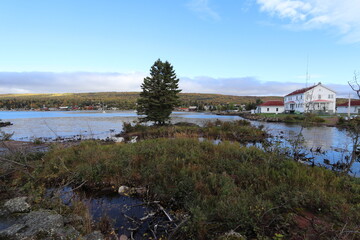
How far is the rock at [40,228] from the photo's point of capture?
3.20 meters

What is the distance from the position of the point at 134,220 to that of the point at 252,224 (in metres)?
2.82

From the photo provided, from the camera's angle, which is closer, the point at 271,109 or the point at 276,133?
the point at 276,133

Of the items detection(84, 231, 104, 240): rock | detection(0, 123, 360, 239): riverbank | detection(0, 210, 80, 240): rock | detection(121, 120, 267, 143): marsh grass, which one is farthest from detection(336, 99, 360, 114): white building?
detection(0, 210, 80, 240): rock

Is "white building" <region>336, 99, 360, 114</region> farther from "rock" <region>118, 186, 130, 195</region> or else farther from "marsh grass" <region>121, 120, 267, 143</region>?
"rock" <region>118, 186, 130, 195</region>

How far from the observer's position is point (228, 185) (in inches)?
217

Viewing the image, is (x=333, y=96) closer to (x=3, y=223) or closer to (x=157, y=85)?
(x=157, y=85)

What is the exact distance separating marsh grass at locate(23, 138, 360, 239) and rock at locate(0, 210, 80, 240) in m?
2.25

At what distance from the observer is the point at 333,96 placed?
45719 millimetres

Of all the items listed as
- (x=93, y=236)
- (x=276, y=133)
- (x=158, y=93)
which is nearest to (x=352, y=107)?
(x=276, y=133)

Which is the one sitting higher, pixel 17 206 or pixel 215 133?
pixel 17 206

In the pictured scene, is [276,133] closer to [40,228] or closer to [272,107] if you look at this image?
→ [40,228]

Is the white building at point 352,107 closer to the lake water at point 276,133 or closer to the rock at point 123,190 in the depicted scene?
the lake water at point 276,133

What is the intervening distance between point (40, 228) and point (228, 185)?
4.51 m

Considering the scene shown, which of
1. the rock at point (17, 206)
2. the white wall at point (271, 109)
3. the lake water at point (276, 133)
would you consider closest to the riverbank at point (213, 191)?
the rock at point (17, 206)
